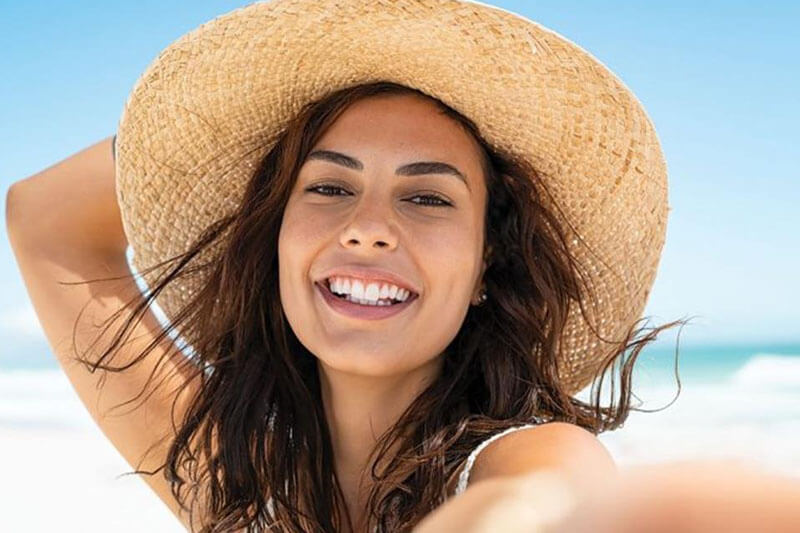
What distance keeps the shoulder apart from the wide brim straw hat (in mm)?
711

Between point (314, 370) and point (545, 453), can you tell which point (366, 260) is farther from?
point (545, 453)

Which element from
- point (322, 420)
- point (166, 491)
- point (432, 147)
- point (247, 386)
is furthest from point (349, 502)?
point (432, 147)

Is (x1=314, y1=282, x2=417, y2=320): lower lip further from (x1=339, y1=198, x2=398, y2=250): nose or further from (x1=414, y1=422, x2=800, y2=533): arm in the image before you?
(x1=414, y1=422, x2=800, y2=533): arm

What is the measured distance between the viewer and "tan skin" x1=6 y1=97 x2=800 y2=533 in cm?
241

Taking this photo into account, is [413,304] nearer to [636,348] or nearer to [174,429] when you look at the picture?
[636,348]

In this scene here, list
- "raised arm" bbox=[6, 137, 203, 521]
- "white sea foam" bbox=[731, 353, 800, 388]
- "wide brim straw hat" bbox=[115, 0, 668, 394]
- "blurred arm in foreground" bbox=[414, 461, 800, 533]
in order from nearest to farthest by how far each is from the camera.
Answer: "blurred arm in foreground" bbox=[414, 461, 800, 533] < "wide brim straw hat" bbox=[115, 0, 668, 394] < "raised arm" bbox=[6, 137, 203, 521] < "white sea foam" bbox=[731, 353, 800, 388]

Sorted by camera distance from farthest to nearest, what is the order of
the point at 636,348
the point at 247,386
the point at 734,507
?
the point at 247,386
the point at 636,348
the point at 734,507

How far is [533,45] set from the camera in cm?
236

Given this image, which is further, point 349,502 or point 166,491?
point 166,491

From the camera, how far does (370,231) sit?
239cm

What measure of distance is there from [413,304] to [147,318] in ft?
3.10

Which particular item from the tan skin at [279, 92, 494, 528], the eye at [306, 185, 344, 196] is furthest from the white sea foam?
the eye at [306, 185, 344, 196]

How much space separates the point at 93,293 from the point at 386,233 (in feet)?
3.31

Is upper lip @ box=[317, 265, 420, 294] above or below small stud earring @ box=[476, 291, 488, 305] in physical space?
above
